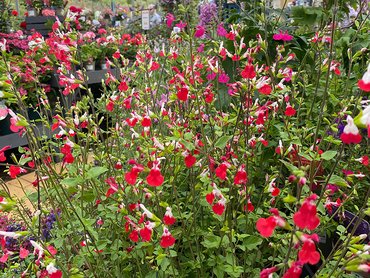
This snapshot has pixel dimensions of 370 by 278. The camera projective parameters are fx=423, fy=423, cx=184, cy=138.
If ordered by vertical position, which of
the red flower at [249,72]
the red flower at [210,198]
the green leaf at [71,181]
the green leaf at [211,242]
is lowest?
the green leaf at [211,242]

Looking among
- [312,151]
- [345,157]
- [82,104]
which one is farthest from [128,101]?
A: [345,157]

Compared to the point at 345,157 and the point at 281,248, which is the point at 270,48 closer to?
the point at 345,157

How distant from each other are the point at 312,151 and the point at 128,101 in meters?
0.71

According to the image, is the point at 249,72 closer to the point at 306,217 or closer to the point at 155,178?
the point at 155,178

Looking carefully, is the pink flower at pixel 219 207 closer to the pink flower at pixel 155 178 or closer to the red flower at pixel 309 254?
the pink flower at pixel 155 178

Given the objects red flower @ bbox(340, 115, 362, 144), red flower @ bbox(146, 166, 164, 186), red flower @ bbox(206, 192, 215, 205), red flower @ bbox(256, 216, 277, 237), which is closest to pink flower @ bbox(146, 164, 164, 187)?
red flower @ bbox(146, 166, 164, 186)

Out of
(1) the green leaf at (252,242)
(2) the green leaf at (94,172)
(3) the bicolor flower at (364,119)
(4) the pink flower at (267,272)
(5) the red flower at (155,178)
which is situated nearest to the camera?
(3) the bicolor flower at (364,119)

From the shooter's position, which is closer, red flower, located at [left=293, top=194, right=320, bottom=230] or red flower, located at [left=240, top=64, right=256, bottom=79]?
red flower, located at [left=293, top=194, right=320, bottom=230]

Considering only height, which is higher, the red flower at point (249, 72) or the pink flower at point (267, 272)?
the red flower at point (249, 72)

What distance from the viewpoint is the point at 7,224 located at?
7.74 feet

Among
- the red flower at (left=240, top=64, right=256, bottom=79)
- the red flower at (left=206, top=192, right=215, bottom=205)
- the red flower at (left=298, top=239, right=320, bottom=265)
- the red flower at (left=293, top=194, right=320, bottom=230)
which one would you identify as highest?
the red flower at (left=240, top=64, right=256, bottom=79)

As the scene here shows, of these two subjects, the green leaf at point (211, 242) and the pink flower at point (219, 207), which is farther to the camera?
the green leaf at point (211, 242)

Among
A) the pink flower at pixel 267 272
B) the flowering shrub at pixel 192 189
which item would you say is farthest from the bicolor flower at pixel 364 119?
the pink flower at pixel 267 272

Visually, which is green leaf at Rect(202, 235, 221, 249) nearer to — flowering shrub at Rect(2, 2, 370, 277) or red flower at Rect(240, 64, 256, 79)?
flowering shrub at Rect(2, 2, 370, 277)
